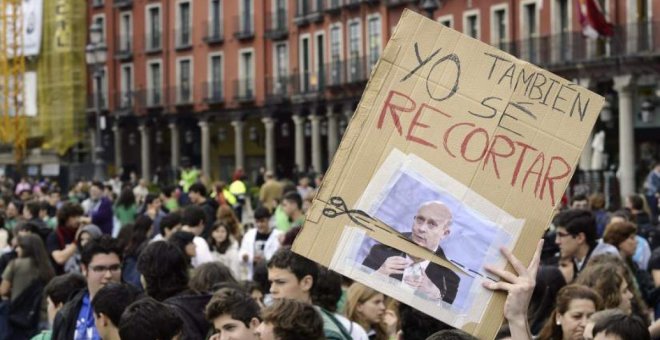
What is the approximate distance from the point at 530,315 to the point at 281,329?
2625mm

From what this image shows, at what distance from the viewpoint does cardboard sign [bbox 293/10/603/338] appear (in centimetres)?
540

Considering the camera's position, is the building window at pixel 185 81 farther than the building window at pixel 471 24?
Yes

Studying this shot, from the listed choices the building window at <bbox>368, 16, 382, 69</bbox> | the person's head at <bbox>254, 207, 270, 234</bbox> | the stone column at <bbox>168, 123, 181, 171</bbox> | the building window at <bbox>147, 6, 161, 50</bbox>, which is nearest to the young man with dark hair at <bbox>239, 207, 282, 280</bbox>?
the person's head at <bbox>254, 207, 270, 234</bbox>

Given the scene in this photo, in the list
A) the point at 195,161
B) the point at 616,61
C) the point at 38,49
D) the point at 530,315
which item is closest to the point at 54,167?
the point at 38,49

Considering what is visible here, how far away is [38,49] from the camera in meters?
59.8

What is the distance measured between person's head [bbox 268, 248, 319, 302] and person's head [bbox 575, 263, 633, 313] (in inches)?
61.6

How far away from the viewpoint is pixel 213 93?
61281 millimetres

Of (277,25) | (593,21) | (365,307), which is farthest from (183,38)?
(365,307)

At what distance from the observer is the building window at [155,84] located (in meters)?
64.7

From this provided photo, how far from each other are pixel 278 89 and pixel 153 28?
11.2 meters

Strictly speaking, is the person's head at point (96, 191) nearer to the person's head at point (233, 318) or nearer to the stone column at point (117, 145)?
the person's head at point (233, 318)

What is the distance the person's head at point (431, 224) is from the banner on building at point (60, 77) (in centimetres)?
5462

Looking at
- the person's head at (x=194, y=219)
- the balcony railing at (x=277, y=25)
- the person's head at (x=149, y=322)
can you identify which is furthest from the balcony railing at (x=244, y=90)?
the person's head at (x=149, y=322)

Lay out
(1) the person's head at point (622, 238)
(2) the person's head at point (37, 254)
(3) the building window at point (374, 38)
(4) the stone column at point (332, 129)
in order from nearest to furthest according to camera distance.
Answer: (1) the person's head at point (622, 238), (2) the person's head at point (37, 254), (3) the building window at point (374, 38), (4) the stone column at point (332, 129)
